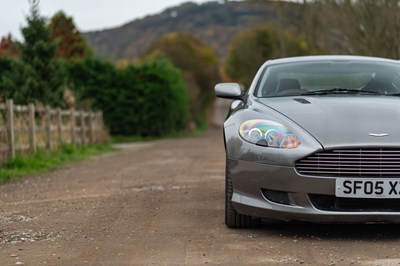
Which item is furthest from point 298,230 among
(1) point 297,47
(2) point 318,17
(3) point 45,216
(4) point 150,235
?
(1) point 297,47

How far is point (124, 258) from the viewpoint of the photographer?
14.7ft

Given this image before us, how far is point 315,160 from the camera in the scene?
193 inches

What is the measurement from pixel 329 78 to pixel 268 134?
1534 millimetres

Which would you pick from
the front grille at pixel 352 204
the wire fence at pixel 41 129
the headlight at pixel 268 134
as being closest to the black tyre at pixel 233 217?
the headlight at pixel 268 134

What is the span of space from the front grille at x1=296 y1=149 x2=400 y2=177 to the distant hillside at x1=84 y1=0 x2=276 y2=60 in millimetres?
118166

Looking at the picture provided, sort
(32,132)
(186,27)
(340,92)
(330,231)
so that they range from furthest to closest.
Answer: (186,27) → (32,132) → (340,92) → (330,231)

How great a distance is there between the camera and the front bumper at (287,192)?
488 cm

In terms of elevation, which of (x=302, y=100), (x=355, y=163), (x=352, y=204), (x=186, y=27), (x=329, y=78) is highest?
(x=186, y=27)

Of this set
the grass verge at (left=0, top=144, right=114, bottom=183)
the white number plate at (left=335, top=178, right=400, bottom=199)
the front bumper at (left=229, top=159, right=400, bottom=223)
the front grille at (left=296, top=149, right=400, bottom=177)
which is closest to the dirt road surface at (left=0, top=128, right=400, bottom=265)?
the front bumper at (left=229, top=159, right=400, bottom=223)

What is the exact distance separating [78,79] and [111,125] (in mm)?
2683

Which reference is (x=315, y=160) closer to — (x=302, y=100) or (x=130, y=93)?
(x=302, y=100)

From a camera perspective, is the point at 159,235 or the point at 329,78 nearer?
the point at 159,235

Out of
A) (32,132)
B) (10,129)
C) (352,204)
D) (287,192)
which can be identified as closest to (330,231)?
(352,204)

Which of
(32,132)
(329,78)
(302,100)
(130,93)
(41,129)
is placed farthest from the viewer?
(130,93)
